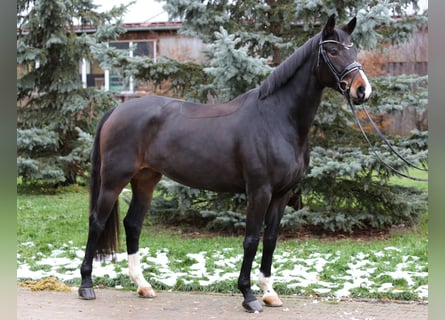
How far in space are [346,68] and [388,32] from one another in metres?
4.28

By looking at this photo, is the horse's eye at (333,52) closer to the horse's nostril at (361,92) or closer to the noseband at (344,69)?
the noseband at (344,69)

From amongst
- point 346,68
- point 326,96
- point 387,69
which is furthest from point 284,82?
point 387,69

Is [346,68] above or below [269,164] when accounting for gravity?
above

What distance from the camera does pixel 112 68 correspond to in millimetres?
8391

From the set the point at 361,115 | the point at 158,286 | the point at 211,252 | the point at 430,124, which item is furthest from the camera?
the point at 361,115

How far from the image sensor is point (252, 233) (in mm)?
4766

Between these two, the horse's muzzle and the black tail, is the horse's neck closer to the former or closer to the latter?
the horse's muzzle

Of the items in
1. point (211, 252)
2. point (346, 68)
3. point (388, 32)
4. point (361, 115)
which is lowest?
point (211, 252)

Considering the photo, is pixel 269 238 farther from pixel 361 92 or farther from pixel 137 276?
pixel 361 92

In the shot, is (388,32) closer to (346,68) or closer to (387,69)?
(346,68)

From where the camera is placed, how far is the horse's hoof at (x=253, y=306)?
15.5 feet

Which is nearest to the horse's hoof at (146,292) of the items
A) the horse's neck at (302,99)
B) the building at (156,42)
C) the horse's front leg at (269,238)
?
the horse's front leg at (269,238)

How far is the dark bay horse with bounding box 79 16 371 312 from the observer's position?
15.2 feet

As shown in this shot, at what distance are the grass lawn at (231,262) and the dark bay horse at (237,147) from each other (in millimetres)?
653
